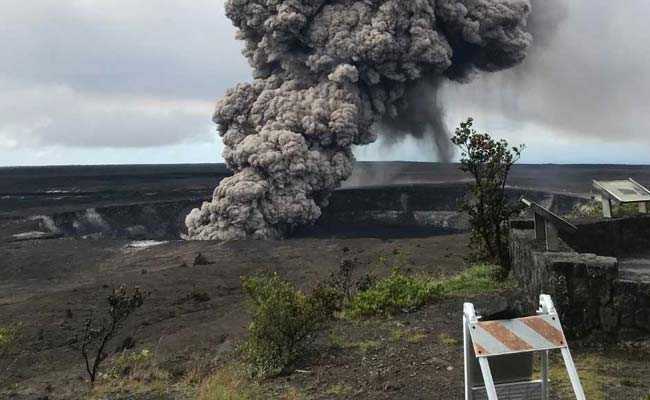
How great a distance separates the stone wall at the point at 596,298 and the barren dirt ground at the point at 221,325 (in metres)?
0.25

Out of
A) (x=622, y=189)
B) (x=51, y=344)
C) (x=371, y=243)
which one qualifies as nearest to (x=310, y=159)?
(x=371, y=243)

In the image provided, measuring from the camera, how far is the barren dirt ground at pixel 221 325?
745 cm

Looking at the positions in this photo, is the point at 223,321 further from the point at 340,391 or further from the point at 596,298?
the point at 596,298

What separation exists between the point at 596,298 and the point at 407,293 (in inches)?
152

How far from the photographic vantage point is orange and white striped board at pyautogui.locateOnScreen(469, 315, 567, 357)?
13.6ft

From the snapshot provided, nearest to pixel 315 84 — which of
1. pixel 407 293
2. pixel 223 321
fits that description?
pixel 223 321

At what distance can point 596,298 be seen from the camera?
7754 mm

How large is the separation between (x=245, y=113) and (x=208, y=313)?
23.3 m

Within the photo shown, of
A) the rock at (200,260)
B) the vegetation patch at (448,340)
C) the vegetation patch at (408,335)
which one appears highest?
the vegetation patch at (448,340)

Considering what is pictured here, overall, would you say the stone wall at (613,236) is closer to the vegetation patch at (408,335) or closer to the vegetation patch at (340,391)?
the vegetation patch at (408,335)

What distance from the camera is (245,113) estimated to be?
37938 millimetres

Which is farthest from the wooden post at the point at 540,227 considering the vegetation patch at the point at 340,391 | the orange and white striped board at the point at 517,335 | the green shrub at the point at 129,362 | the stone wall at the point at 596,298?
the green shrub at the point at 129,362

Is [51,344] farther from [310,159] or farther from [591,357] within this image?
[310,159]

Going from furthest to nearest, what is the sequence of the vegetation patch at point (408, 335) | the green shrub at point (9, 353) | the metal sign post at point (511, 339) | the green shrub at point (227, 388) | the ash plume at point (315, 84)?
the ash plume at point (315, 84) < the green shrub at point (9, 353) < the vegetation patch at point (408, 335) < the green shrub at point (227, 388) < the metal sign post at point (511, 339)
